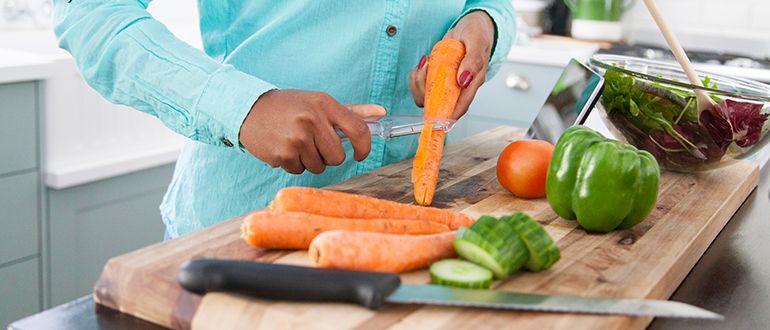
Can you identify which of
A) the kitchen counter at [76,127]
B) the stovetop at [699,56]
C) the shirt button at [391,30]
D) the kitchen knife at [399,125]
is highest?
the shirt button at [391,30]

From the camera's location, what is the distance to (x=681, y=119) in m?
1.47

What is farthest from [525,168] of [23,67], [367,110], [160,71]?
[23,67]

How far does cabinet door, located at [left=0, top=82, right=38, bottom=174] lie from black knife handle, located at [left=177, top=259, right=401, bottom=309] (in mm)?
1575

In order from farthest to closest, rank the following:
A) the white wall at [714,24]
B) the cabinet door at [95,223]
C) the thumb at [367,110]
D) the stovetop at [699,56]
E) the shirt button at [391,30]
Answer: the white wall at [714,24] → the stovetop at [699,56] → the cabinet door at [95,223] → the shirt button at [391,30] → the thumb at [367,110]

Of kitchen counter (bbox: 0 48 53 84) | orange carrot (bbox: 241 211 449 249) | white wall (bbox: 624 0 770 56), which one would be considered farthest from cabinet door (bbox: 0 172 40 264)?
white wall (bbox: 624 0 770 56)

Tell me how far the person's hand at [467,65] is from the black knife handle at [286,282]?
0.60m

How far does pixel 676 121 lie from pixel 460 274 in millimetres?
683

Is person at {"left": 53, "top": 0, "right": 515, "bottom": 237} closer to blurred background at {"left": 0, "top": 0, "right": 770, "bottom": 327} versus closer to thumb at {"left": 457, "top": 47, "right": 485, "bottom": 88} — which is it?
thumb at {"left": 457, "top": 47, "right": 485, "bottom": 88}

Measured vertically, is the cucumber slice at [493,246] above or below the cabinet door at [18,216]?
above

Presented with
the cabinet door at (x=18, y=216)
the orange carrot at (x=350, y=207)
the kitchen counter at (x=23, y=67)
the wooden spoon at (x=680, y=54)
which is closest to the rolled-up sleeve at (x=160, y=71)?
the orange carrot at (x=350, y=207)

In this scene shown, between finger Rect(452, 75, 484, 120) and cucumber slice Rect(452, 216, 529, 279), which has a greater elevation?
finger Rect(452, 75, 484, 120)

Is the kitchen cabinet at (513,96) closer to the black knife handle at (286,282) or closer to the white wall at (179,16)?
the white wall at (179,16)

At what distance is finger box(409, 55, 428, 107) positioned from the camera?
1425mm

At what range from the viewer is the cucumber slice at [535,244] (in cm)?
100
